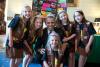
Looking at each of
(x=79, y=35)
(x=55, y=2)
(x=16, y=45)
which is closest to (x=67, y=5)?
(x=55, y=2)

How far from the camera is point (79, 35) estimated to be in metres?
3.94

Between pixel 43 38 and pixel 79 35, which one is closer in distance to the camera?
pixel 43 38

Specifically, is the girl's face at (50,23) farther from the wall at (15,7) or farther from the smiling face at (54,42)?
the wall at (15,7)

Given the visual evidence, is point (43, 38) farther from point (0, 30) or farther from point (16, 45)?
point (0, 30)

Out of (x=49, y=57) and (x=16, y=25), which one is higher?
(x=16, y=25)

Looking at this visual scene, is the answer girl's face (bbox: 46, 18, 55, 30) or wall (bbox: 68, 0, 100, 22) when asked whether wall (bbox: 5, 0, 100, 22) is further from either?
girl's face (bbox: 46, 18, 55, 30)

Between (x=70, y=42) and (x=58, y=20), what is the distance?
1.27 ft

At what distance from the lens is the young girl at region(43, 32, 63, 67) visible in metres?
3.18

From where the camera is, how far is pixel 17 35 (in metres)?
3.44

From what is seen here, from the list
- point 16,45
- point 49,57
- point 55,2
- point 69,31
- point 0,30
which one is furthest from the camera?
point 0,30

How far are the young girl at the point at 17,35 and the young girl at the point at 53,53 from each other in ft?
1.44

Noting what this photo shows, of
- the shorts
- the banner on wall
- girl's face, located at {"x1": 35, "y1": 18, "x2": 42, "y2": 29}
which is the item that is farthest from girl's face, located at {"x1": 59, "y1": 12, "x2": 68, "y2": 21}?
the banner on wall

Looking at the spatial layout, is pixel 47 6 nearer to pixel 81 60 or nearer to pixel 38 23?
pixel 81 60

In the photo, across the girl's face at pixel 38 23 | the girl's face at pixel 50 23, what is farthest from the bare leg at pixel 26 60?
the girl's face at pixel 50 23
